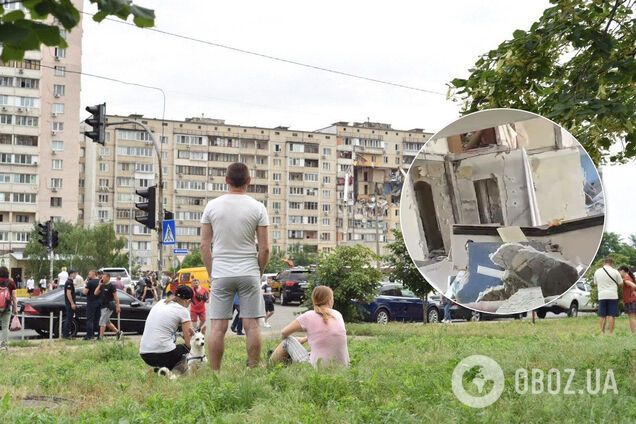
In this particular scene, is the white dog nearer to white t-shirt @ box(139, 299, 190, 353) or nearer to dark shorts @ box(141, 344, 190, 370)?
dark shorts @ box(141, 344, 190, 370)

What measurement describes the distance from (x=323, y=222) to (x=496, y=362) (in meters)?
130

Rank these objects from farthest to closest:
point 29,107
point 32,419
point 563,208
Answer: point 29,107 → point 32,419 → point 563,208

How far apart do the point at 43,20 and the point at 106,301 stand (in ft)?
66.1

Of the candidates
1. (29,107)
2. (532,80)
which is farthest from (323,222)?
Answer: (532,80)

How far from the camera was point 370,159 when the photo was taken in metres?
139

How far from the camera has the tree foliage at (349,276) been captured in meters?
28.4

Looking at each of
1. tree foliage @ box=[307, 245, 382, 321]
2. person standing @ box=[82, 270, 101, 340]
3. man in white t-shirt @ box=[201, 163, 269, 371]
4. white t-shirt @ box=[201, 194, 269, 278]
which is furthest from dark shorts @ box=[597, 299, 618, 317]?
white t-shirt @ box=[201, 194, 269, 278]

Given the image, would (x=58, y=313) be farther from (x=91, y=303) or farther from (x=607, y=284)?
(x=607, y=284)

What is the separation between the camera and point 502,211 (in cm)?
561

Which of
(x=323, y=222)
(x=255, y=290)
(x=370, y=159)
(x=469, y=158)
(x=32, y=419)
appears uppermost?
(x=370, y=159)

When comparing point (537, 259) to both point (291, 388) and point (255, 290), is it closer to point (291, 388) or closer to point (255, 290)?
point (291, 388)

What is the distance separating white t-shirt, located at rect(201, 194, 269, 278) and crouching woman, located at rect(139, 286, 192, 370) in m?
2.69

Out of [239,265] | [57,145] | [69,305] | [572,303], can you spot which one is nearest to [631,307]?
[69,305]

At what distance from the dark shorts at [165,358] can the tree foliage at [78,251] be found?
79442 mm
